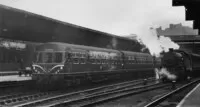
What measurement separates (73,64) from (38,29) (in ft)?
22.8

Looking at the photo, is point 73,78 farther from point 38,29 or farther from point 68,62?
point 38,29

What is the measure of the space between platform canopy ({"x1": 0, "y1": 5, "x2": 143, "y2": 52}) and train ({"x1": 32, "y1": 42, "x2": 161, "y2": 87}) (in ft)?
12.8

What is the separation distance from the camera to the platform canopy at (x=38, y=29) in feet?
59.5

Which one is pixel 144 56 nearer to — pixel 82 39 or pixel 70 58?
pixel 82 39

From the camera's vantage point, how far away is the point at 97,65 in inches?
711

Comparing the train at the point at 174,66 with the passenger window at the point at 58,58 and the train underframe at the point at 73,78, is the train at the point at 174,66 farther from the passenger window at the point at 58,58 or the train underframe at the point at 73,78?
the passenger window at the point at 58,58

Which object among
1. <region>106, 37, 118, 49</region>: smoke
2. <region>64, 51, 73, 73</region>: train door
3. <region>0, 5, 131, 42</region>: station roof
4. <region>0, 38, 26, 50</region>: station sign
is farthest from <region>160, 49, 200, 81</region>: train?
<region>0, 38, 26, 50</region>: station sign

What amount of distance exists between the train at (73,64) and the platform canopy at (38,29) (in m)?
3.90

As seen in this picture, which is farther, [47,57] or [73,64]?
[73,64]

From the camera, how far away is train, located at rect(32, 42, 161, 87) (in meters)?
14.4

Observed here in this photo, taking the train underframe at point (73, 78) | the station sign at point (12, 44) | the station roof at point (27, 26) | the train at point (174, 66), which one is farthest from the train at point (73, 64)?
the station sign at point (12, 44)

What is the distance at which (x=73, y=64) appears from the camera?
15359 mm

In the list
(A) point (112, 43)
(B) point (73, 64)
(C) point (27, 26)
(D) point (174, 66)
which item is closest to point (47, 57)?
(B) point (73, 64)

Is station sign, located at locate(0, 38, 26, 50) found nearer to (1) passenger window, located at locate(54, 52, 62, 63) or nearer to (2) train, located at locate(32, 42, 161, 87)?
(2) train, located at locate(32, 42, 161, 87)
